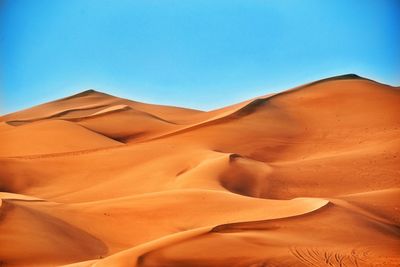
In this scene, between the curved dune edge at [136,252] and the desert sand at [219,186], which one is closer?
the curved dune edge at [136,252]

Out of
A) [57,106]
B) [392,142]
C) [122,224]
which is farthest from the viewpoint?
[57,106]

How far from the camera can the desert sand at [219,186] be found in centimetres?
1239

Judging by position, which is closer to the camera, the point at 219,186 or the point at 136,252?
the point at 136,252

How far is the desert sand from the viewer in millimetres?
12391

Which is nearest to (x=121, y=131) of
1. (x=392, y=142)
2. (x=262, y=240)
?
(x=392, y=142)

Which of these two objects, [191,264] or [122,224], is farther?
[122,224]

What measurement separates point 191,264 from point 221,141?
19.2 metres

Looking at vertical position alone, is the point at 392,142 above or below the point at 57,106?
below

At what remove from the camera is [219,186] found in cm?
2059

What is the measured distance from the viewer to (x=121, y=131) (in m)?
38.1

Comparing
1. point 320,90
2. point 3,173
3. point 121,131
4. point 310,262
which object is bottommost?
point 310,262

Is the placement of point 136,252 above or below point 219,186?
below

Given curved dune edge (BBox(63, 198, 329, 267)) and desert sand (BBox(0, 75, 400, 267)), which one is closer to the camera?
curved dune edge (BBox(63, 198, 329, 267))

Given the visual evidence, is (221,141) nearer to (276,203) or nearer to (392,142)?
(392,142)
